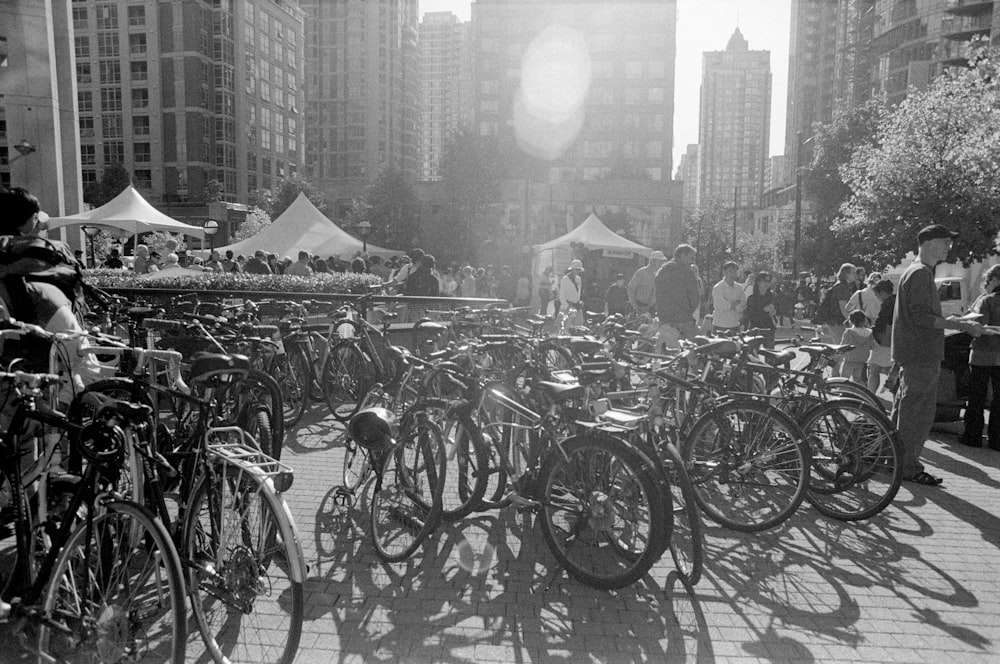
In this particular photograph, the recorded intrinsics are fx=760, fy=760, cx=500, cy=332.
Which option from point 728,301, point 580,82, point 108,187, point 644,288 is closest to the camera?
point 644,288

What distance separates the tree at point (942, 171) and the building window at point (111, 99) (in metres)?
76.9

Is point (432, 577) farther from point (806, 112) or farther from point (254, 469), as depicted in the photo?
point (806, 112)

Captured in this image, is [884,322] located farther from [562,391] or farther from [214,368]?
[214,368]

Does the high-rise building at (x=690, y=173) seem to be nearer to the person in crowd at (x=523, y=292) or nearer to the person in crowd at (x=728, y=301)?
the person in crowd at (x=523, y=292)

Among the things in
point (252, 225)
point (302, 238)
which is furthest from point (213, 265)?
point (252, 225)

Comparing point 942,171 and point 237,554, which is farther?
point 942,171

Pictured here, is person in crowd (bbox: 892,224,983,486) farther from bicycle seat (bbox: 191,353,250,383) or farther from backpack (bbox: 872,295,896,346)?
bicycle seat (bbox: 191,353,250,383)

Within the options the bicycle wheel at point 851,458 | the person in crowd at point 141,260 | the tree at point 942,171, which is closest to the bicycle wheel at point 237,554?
the bicycle wheel at point 851,458

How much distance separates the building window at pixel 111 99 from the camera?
253 feet

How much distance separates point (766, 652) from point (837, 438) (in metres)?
2.54

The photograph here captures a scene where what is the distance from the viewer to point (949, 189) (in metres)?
18.1

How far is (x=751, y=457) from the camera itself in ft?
16.6

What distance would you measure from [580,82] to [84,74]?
166 ft

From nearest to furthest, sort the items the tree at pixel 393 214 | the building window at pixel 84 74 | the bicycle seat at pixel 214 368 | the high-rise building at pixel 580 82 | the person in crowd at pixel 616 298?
the bicycle seat at pixel 214 368, the person in crowd at pixel 616 298, the tree at pixel 393 214, the high-rise building at pixel 580 82, the building window at pixel 84 74
